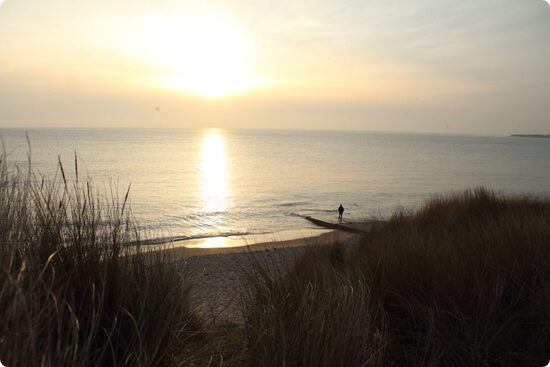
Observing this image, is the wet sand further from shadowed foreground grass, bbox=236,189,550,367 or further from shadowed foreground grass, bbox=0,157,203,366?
shadowed foreground grass, bbox=0,157,203,366

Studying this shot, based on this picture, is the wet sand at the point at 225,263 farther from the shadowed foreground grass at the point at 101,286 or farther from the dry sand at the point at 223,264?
the shadowed foreground grass at the point at 101,286

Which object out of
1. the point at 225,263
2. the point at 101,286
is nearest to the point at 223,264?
the point at 225,263

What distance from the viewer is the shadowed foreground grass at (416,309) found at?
2592 mm

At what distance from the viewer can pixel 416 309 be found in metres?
3.65

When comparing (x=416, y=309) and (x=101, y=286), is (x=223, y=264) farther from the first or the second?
(x=101, y=286)

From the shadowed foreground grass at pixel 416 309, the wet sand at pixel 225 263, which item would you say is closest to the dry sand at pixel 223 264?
the wet sand at pixel 225 263

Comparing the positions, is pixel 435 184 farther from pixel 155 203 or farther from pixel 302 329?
pixel 302 329

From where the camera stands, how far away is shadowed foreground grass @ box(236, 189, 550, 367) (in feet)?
8.50

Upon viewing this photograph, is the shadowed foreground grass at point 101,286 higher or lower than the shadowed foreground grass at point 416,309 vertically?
higher

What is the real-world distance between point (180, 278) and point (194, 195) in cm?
3023

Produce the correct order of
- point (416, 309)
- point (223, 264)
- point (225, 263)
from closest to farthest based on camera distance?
point (416, 309) < point (223, 264) < point (225, 263)

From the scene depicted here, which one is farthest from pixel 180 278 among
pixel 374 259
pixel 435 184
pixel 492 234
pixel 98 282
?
pixel 435 184

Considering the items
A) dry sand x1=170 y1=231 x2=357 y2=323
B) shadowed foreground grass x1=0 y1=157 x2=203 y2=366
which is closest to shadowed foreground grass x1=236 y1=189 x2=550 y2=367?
shadowed foreground grass x1=0 y1=157 x2=203 y2=366

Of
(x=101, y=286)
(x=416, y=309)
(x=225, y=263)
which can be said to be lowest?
(x=225, y=263)
